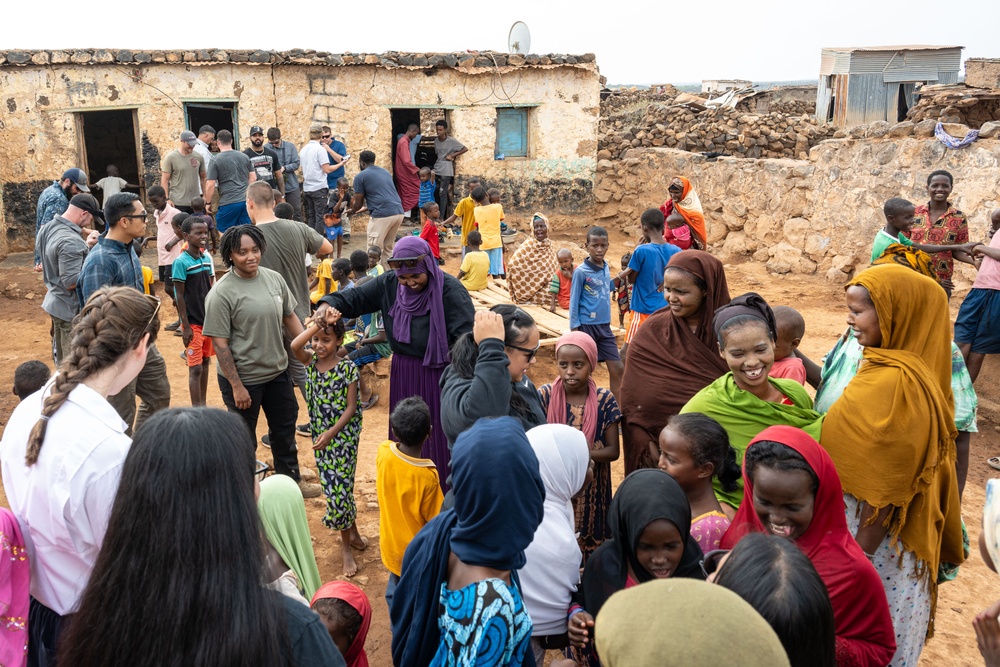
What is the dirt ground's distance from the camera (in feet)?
13.2

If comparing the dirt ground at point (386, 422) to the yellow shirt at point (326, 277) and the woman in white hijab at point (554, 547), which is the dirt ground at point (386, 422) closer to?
the yellow shirt at point (326, 277)

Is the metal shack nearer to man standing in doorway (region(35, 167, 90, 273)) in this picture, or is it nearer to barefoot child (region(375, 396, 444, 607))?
man standing in doorway (region(35, 167, 90, 273))

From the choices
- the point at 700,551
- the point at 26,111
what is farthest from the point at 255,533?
the point at 26,111

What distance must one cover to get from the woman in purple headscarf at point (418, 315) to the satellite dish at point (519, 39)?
1262 centimetres

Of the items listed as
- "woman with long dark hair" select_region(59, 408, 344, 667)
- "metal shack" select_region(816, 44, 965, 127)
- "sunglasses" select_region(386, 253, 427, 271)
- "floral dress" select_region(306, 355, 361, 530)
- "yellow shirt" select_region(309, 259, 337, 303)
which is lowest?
"floral dress" select_region(306, 355, 361, 530)

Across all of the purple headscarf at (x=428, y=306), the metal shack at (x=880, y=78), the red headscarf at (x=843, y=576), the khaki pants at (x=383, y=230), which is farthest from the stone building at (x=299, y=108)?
the red headscarf at (x=843, y=576)

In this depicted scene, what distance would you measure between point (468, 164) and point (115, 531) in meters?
13.7

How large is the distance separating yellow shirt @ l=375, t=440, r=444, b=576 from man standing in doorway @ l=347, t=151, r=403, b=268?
6.60m

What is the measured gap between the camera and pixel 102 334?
7.81ft

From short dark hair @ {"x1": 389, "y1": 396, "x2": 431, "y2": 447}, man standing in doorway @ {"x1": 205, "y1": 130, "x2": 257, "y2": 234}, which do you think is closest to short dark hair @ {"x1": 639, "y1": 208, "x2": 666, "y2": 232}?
short dark hair @ {"x1": 389, "y1": 396, "x2": 431, "y2": 447}

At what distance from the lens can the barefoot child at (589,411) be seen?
3457 mm

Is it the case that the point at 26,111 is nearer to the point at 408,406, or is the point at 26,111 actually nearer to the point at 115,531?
the point at 408,406

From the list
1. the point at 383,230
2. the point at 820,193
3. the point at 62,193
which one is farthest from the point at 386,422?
the point at 820,193

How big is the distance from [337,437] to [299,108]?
10.5 m
